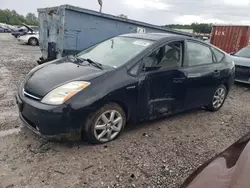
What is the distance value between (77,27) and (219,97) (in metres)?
4.08

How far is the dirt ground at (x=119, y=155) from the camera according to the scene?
2.78 m

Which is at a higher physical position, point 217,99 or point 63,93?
point 63,93

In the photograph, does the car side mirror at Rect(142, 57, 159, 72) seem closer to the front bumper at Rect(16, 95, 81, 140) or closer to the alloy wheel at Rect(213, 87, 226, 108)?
the front bumper at Rect(16, 95, 81, 140)

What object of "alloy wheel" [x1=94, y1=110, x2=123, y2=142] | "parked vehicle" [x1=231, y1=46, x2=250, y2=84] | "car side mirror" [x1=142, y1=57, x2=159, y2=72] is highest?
"car side mirror" [x1=142, y1=57, x2=159, y2=72]

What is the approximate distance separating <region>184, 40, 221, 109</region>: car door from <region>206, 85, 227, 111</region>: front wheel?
0.18 metres

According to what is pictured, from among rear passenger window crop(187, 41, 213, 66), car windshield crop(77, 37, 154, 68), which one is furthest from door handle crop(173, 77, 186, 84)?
car windshield crop(77, 37, 154, 68)

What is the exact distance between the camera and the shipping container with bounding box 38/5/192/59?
22.2 feet

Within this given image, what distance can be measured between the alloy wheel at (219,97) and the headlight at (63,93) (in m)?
3.04

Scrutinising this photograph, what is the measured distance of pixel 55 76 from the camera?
338 centimetres

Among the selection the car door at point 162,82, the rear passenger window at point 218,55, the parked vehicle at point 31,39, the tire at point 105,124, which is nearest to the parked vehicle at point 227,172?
the tire at point 105,124

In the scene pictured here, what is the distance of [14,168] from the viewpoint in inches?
113

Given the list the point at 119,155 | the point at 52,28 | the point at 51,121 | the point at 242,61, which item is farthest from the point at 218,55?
the point at 52,28

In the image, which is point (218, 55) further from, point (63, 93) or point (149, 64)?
point (63, 93)

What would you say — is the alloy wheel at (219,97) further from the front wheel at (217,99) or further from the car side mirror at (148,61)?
the car side mirror at (148,61)
